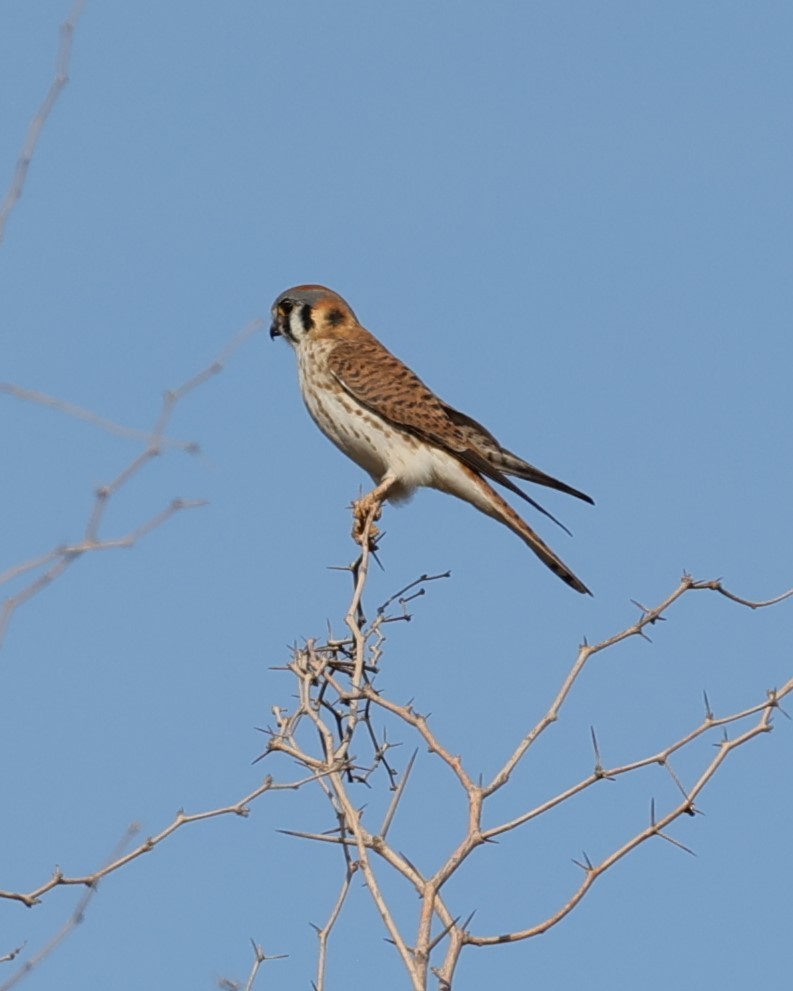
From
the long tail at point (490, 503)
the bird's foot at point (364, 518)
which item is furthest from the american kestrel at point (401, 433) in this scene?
the bird's foot at point (364, 518)

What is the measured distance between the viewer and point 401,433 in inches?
229

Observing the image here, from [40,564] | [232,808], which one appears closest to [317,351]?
[232,808]

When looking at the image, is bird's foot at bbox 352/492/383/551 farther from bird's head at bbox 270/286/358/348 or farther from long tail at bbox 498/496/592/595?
bird's head at bbox 270/286/358/348

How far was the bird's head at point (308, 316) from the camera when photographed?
6336 millimetres

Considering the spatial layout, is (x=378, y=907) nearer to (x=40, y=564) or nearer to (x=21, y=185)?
(x=40, y=564)

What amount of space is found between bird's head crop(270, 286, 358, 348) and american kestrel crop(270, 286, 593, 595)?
0.51 feet

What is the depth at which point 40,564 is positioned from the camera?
205 cm

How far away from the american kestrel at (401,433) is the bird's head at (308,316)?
15 centimetres

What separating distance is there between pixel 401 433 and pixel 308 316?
2.69ft

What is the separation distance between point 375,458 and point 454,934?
11.5 feet

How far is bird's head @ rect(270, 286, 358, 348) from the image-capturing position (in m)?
6.34

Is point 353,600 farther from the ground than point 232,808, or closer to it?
farther from the ground

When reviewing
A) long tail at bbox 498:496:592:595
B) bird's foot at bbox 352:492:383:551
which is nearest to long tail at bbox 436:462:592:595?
long tail at bbox 498:496:592:595

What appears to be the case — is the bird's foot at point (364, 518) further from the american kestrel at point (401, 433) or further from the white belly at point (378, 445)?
the white belly at point (378, 445)
